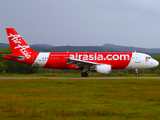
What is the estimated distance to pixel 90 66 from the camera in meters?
37.3

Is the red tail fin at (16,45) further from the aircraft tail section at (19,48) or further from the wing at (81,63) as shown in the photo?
the wing at (81,63)

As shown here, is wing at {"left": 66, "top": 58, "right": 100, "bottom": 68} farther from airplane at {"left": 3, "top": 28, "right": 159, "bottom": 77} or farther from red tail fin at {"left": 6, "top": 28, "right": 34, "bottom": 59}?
red tail fin at {"left": 6, "top": 28, "right": 34, "bottom": 59}

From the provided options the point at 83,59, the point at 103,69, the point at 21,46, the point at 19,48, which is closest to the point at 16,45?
the point at 19,48

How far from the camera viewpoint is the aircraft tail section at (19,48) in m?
38.9

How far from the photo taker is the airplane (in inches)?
1455

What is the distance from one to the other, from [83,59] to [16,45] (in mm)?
10838

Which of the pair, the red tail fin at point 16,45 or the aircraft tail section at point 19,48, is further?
the red tail fin at point 16,45

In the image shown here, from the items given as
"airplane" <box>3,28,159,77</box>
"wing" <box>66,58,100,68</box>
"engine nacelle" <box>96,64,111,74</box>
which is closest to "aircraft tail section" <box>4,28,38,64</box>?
"airplane" <box>3,28,159,77</box>

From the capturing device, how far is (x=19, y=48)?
39.3m

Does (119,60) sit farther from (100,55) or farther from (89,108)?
(89,108)

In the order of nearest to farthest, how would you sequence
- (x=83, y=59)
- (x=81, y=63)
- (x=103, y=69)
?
1. (x=103, y=69)
2. (x=81, y=63)
3. (x=83, y=59)

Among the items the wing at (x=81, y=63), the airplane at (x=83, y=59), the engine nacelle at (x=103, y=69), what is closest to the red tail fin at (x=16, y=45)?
the airplane at (x=83, y=59)

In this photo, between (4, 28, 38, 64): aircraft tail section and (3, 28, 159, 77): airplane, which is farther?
(4, 28, 38, 64): aircraft tail section

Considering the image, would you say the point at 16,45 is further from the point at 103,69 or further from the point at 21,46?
the point at 103,69
